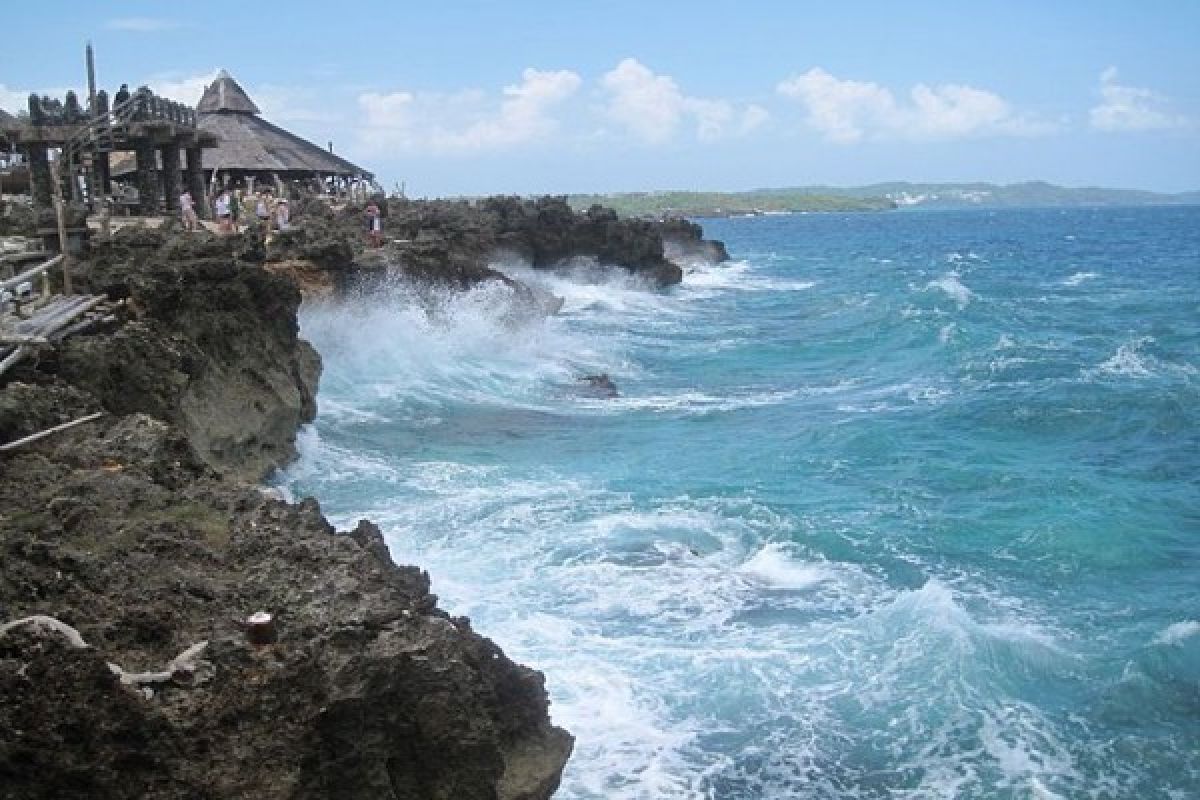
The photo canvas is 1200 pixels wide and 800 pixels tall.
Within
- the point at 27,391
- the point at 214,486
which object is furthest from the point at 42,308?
the point at 214,486

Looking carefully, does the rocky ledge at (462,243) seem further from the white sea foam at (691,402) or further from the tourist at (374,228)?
the white sea foam at (691,402)

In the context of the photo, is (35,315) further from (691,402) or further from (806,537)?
(691,402)

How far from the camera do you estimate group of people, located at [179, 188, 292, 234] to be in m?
23.4

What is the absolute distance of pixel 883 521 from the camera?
14992 millimetres

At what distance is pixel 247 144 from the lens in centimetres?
3438

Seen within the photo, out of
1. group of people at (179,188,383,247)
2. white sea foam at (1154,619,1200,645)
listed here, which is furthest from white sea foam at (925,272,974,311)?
white sea foam at (1154,619,1200,645)

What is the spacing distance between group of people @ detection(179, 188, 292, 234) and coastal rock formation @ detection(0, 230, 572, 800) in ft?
50.2

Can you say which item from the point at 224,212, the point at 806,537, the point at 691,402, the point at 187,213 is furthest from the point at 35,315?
the point at 691,402

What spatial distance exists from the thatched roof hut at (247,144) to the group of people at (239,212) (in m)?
3.36

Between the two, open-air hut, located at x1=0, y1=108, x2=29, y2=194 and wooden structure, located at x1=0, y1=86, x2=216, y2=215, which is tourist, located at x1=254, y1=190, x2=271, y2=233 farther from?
open-air hut, located at x1=0, y1=108, x2=29, y2=194

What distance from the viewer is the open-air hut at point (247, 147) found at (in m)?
33.5

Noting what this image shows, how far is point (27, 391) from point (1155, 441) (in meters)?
17.3

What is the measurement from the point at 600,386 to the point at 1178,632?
14542 millimetres

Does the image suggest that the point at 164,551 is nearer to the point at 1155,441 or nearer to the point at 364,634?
the point at 364,634
